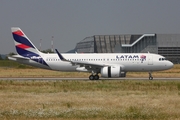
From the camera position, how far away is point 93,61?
4284 cm

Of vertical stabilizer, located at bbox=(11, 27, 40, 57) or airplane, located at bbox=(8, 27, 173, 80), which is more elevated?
vertical stabilizer, located at bbox=(11, 27, 40, 57)

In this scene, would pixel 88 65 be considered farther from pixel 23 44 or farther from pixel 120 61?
pixel 23 44

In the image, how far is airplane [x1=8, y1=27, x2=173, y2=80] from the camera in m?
40.4

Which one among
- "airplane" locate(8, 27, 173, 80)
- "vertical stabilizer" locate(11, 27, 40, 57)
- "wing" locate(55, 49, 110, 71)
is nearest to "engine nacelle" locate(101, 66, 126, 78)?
"airplane" locate(8, 27, 173, 80)

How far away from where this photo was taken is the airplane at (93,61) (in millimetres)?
40438

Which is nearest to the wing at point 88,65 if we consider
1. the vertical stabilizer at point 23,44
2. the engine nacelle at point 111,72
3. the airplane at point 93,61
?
the airplane at point 93,61

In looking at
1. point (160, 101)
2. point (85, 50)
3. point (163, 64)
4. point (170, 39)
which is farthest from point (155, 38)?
point (160, 101)

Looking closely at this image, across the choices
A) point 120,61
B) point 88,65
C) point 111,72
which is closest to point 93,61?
point 88,65

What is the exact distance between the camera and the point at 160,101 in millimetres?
18750

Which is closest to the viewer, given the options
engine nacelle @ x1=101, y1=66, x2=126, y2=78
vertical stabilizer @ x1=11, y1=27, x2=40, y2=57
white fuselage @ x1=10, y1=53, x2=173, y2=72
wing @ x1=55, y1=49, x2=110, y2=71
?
engine nacelle @ x1=101, y1=66, x2=126, y2=78

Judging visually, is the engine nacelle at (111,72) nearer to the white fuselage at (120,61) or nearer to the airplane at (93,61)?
the airplane at (93,61)

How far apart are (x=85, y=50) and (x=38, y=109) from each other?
514ft

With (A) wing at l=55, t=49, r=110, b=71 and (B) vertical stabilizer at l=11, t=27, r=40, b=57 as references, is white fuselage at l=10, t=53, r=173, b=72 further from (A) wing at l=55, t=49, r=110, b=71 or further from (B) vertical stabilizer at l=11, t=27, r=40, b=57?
(B) vertical stabilizer at l=11, t=27, r=40, b=57

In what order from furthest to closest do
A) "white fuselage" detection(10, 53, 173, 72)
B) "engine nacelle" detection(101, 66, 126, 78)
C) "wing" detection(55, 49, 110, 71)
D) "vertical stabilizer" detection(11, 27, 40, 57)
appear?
"vertical stabilizer" detection(11, 27, 40, 57), "white fuselage" detection(10, 53, 173, 72), "wing" detection(55, 49, 110, 71), "engine nacelle" detection(101, 66, 126, 78)
